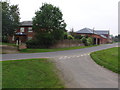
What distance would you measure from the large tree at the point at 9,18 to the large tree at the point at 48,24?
216 inches

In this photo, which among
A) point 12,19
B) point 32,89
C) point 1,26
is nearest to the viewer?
point 32,89

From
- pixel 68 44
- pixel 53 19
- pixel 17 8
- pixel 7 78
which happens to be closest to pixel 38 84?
pixel 7 78

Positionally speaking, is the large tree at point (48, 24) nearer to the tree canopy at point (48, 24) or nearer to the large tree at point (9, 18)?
the tree canopy at point (48, 24)

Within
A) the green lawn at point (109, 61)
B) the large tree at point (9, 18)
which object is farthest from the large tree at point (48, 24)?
the green lawn at point (109, 61)

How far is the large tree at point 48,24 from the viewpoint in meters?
29.4

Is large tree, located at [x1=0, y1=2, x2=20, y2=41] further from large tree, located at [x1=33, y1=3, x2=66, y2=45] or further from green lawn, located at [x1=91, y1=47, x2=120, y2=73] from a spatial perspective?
green lawn, located at [x1=91, y1=47, x2=120, y2=73]

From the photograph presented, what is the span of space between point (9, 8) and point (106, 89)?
72.9ft

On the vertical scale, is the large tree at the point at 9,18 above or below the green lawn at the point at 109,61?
above

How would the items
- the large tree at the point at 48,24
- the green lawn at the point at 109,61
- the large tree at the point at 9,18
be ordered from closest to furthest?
the green lawn at the point at 109,61
the large tree at the point at 9,18
the large tree at the point at 48,24

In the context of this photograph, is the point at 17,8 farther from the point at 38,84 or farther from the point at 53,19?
the point at 38,84

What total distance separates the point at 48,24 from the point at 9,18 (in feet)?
25.6

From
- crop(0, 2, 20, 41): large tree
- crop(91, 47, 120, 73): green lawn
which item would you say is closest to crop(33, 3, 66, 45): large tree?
crop(0, 2, 20, 41): large tree

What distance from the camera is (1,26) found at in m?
22.2

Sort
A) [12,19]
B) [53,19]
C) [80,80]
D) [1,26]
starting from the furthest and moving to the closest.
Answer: [53,19]
[12,19]
[1,26]
[80,80]
